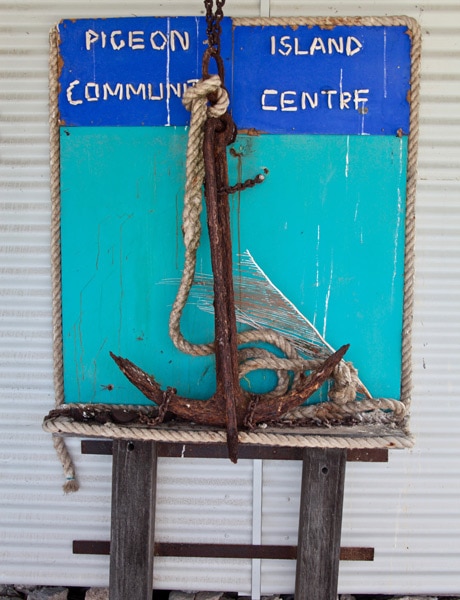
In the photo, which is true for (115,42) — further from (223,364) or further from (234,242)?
(223,364)

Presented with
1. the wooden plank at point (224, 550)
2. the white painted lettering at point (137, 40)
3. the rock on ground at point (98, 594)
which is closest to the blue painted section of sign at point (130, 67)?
the white painted lettering at point (137, 40)

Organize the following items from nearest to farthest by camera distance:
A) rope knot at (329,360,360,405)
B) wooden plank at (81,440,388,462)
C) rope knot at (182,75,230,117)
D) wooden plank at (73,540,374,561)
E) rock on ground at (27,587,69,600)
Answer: rope knot at (182,75,230,117)
rope knot at (329,360,360,405)
wooden plank at (81,440,388,462)
wooden plank at (73,540,374,561)
rock on ground at (27,587,69,600)

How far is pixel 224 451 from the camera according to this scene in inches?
78.3

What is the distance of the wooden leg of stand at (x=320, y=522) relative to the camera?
1886 mm

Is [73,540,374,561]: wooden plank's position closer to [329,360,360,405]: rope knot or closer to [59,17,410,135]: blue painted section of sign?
[329,360,360,405]: rope knot

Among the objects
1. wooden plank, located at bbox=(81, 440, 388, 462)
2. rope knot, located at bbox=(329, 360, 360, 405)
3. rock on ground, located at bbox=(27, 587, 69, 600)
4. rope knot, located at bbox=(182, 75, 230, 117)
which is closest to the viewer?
rope knot, located at bbox=(182, 75, 230, 117)

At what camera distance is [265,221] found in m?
1.92

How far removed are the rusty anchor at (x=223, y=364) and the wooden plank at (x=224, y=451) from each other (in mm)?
215

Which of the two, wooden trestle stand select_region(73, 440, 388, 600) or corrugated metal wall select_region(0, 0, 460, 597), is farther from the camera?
corrugated metal wall select_region(0, 0, 460, 597)

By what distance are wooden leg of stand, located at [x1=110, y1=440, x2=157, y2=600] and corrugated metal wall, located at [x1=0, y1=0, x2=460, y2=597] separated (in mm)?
227

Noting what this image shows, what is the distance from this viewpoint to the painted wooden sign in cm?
186

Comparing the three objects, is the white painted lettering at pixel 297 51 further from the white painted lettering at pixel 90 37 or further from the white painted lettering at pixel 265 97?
the white painted lettering at pixel 90 37

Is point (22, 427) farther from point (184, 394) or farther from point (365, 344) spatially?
point (365, 344)

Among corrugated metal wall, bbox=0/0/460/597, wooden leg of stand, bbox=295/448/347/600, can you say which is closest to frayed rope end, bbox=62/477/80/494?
corrugated metal wall, bbox=0/0/460/597
